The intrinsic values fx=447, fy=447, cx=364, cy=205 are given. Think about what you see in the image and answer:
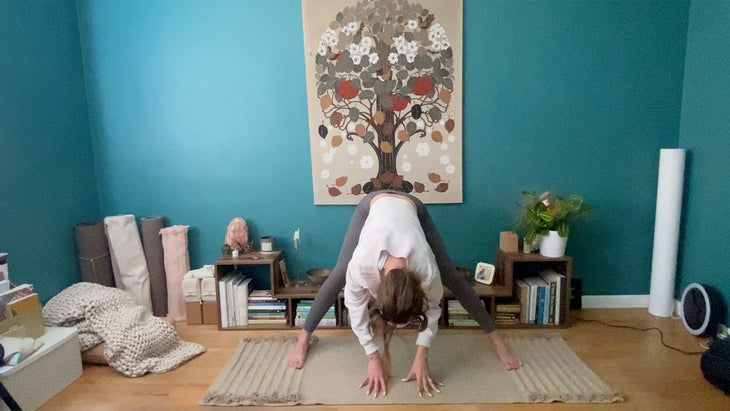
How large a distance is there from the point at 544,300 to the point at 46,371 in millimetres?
2596

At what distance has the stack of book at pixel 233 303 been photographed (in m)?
2.74

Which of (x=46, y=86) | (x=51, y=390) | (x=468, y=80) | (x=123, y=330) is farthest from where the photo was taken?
(x=468, y=80)

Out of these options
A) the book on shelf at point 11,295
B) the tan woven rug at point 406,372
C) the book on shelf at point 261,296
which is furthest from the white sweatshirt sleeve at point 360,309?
the book on shelf at point 11,295

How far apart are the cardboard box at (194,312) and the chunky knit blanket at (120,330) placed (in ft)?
1.13

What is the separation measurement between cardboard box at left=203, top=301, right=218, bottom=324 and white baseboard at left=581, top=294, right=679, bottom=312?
2.40 meters

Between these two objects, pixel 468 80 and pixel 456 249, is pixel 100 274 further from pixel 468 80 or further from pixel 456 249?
pixel 468 80

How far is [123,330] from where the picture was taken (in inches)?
89.0

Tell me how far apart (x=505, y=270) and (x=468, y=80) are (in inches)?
47.0

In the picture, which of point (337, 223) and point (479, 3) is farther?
point (337, 223)

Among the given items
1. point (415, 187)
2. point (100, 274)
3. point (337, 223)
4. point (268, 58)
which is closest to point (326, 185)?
point (337, 223)

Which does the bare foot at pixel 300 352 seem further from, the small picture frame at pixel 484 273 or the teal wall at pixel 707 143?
the teal wall at pixel 707 143

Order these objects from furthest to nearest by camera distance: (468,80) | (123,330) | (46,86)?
(468,80) < (46,86) < (123,330)

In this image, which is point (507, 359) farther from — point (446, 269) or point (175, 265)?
point (175, 265)

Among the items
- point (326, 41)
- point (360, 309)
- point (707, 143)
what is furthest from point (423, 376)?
point (707, 143)
